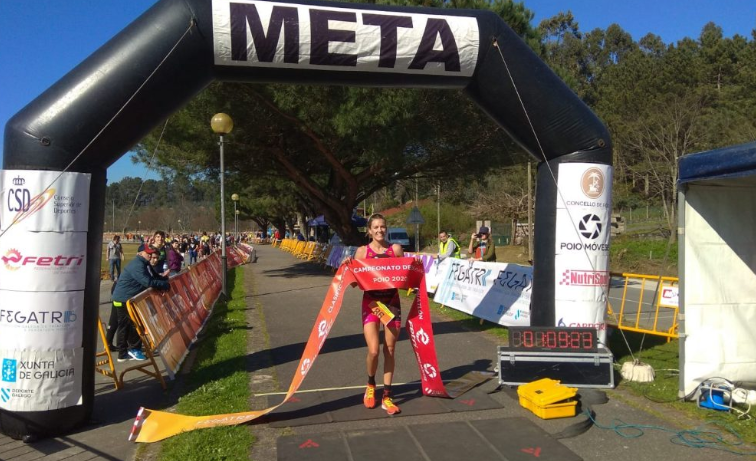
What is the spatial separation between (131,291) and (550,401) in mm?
5867

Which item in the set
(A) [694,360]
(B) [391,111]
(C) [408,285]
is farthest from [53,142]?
(B) [391,111]

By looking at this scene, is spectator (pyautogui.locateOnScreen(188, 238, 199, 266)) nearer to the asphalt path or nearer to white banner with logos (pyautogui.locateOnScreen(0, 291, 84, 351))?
the asphalt path

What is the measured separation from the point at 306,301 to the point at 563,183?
9.49 metres

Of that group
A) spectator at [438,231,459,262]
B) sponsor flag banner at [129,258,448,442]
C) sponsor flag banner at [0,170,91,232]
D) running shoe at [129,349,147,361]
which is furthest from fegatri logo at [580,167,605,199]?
spectator at [438,231,459,262]

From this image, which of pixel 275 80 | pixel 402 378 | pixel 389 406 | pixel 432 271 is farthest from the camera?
pixel 432 271

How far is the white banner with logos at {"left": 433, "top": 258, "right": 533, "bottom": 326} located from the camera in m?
10.1

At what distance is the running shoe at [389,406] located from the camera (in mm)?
5656

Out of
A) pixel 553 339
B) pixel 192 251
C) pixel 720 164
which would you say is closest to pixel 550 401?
pixel 553 339

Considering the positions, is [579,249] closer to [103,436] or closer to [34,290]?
[103,436]

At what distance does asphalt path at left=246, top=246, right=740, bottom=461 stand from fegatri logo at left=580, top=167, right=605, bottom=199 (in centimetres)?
240

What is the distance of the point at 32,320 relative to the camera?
5.36 m

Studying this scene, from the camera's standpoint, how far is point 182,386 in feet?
22.7

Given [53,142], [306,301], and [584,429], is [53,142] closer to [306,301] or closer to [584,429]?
[584,429]

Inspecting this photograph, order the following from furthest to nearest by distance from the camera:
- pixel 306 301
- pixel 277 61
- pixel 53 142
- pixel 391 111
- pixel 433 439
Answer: pixel 391 111, pixel 306 301, pixel 277 61, pixel 53 142, pixel 433 439
